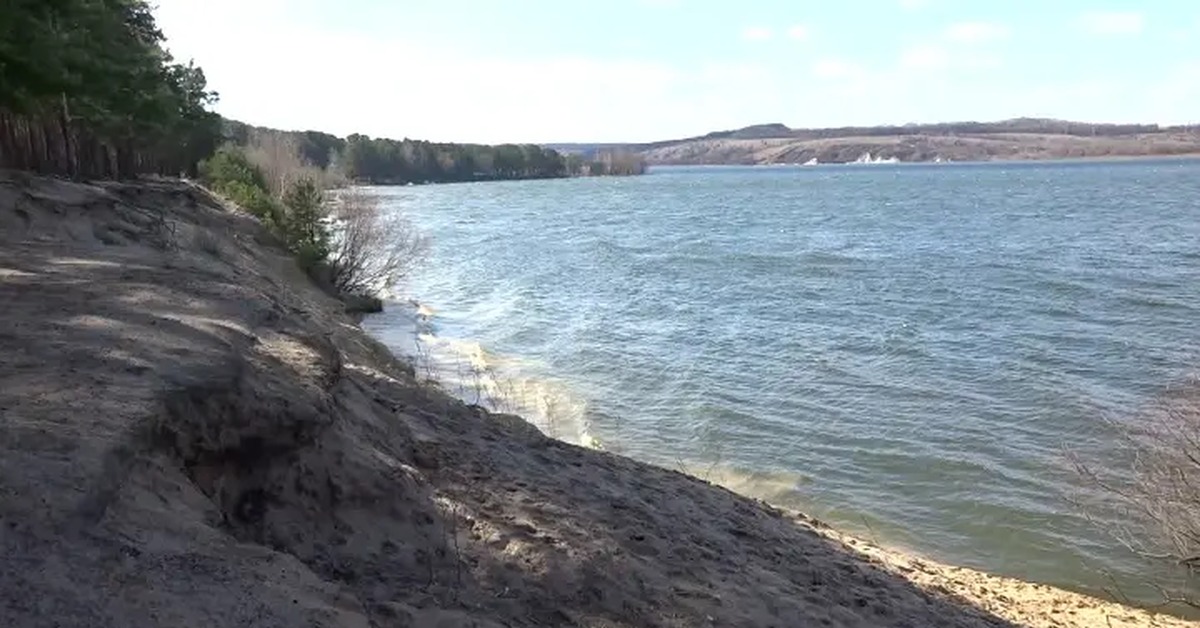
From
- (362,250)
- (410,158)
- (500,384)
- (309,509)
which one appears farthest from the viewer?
(410,158)

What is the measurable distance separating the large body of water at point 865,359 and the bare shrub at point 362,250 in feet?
7.44

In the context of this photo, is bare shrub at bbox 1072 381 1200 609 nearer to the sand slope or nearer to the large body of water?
the large body of water

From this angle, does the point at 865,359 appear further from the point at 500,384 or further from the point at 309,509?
the point at 309,509

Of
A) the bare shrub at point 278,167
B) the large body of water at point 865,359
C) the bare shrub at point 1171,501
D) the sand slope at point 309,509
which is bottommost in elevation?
the large body of water at point 865,359

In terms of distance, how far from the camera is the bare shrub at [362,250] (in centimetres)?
3400

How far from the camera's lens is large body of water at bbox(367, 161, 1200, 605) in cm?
1620

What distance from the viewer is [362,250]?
34719mm

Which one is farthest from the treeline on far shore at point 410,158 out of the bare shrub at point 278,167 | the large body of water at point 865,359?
the large body of water at point 865,359

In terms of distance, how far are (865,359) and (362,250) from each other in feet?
55.2

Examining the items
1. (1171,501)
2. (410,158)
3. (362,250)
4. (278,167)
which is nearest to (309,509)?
(1171,501)

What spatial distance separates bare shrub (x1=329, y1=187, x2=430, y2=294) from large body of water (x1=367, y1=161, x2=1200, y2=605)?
2269 mm

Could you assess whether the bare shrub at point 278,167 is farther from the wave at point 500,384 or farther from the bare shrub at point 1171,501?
the bare shrub at point 1171,501

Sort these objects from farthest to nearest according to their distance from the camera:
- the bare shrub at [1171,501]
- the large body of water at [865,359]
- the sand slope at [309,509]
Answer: the large body of water at [865,359]
the bare shrub at [1171,501]
the sand slope at [309,509]

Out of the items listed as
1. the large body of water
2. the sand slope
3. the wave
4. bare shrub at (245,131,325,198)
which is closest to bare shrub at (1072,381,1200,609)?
the large body of water
